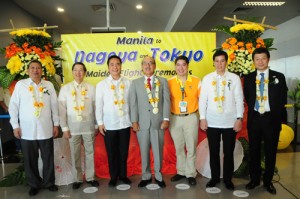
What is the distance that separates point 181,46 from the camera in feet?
13.8

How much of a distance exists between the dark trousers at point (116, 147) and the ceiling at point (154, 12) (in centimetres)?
361

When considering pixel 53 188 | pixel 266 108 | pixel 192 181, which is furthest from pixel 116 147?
pixel 266 108

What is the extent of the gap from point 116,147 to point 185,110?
0.99 meters

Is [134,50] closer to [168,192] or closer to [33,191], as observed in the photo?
[168,192]

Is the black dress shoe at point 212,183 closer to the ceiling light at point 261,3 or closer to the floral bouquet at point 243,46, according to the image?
the floral bouquet at point 243,46

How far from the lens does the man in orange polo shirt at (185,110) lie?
11.0 feet

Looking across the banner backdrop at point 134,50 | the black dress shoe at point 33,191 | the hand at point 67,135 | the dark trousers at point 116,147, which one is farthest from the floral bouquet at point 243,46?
the black dress shoe at point 33,191

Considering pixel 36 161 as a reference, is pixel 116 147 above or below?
above

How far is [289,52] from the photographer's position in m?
9.13

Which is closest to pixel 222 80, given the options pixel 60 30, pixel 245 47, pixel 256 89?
pixel 256 89

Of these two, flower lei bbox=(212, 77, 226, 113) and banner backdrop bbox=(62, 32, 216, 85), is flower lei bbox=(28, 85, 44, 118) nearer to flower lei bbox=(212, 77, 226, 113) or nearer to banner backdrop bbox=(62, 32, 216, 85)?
banner backdrop bbox=(62, 32, 216, 85)

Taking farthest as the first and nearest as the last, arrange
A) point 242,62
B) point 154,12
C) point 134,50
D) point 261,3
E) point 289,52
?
point 289,52 → point 154,12 → point 261,3 → point 134,50 → point 242,62

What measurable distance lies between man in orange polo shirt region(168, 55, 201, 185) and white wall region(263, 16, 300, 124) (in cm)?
674

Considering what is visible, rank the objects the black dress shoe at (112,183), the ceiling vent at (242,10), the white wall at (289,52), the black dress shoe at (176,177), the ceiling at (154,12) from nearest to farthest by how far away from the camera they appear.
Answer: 1. the black dress shoe at (112,183)
2. the black dress shoe at (176,177)
3. the ceiling at (154,12)
4. the ceiling vent at (242,10)
5. the white wall at (289,52)
